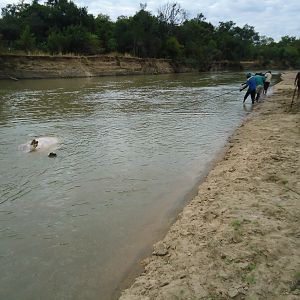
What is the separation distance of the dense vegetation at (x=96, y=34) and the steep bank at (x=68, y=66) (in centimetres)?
318

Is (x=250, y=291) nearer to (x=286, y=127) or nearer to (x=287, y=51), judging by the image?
(x=286, y=127)

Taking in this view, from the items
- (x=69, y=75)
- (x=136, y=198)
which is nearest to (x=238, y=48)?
(x=69, y=75)

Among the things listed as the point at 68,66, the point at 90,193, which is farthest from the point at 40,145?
the point at 68,66

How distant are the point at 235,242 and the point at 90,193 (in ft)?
11.7

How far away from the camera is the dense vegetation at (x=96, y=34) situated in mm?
53031

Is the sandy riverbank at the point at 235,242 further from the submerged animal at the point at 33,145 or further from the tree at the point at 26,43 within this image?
the tree at the point at 26,43

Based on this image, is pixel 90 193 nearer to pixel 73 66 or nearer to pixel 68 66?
pixel 68 66

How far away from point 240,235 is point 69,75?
44843mm

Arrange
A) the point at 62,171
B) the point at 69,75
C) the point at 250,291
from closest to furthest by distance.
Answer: the point at 250,291 < the point at 62,171 < the point at 69,75

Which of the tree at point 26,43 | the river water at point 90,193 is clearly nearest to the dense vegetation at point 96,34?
the tree at point 26,43

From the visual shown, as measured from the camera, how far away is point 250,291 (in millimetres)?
3709

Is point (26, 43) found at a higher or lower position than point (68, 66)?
higher

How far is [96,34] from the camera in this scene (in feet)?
211

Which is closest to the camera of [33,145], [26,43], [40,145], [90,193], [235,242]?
[235,242]
